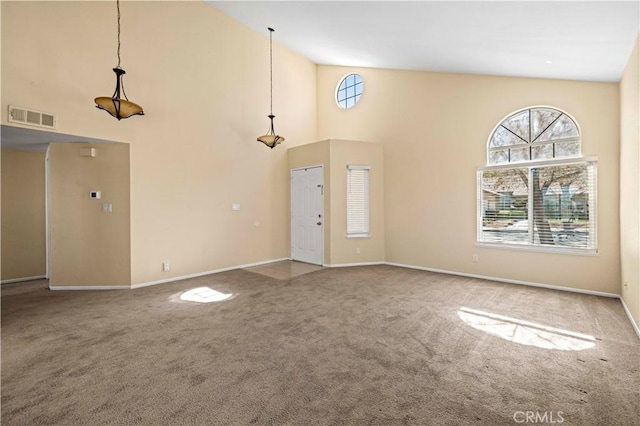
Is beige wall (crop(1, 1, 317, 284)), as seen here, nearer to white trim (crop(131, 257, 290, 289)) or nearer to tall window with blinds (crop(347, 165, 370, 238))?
white trim (crop(131, 257, 290, 289))

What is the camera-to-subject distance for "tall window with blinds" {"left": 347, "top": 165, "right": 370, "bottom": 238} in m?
6.51

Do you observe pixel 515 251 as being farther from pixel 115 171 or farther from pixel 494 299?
pixel 115 171

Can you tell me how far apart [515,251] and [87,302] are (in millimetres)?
6481

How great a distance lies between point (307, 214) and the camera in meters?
6.83

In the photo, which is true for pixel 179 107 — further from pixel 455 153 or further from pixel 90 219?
pixel 455 153

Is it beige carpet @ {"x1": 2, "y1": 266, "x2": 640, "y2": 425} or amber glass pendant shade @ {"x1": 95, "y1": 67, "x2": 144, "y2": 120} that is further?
amber glass pendant shade @ {"x1": 95, "y1": 67, "x2": 144, "y2": 120}

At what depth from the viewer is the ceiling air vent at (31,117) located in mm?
3537

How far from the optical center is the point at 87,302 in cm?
411

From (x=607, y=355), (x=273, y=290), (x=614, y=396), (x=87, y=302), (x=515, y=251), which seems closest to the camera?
(x=614, y=396)

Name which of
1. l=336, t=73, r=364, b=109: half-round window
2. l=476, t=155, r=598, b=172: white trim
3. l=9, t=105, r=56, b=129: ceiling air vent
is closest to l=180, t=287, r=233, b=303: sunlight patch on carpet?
l=9, t=105, r=56, b=129: ceiling air vent

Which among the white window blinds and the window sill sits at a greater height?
the white window blinds

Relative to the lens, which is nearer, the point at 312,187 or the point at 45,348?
the point at 45,348

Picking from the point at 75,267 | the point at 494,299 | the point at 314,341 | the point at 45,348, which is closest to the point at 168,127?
the point at 75,267

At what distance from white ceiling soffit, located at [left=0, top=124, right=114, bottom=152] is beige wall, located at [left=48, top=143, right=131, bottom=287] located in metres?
0.26
